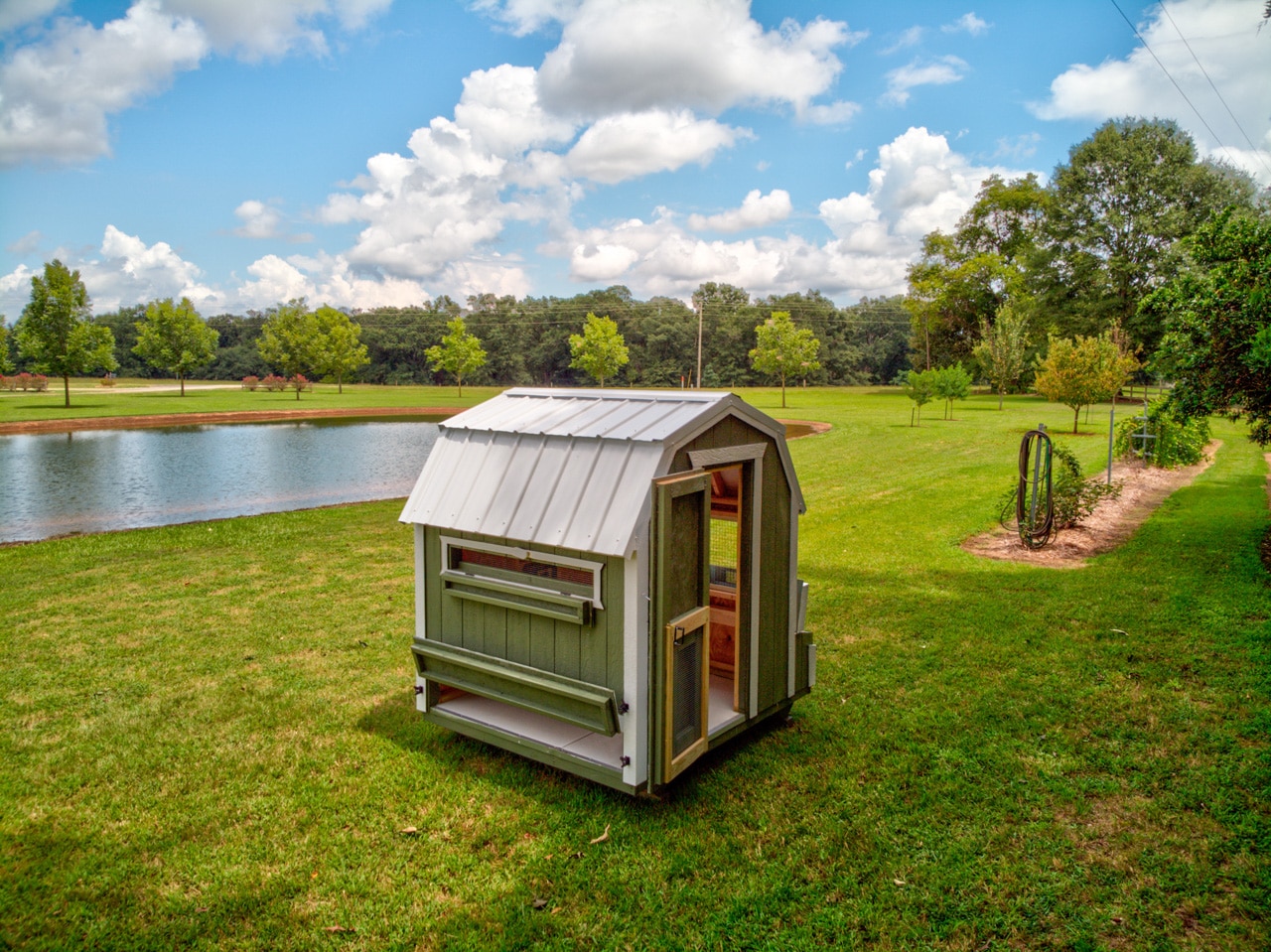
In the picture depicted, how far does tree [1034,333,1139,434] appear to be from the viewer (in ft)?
89.7

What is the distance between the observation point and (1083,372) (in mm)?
27375

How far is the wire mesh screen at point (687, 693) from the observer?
14.9 feet

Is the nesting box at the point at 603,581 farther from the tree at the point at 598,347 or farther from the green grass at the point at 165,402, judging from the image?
the tree at the point at 598,347

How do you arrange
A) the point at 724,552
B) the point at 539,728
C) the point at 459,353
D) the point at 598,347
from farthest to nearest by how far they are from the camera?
1. the point at 459,353
2. the point at 598,347
3. the point at 724,552
4. the point at 539,728

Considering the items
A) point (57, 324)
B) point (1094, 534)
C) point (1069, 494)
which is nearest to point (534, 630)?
point (1069, 494)

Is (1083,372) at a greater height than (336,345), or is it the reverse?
(336,345)

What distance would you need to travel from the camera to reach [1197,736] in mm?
5309

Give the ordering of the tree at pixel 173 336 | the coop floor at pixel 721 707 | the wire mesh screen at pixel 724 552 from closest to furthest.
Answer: the coop floor at pixel 721 707 < the wire mesh screen at pixel 724 552 < the tree at pixel 173 336

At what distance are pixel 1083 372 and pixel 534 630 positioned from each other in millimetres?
28382

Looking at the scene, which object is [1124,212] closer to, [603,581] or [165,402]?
[603,581]

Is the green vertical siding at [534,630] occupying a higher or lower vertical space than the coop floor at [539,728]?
higher

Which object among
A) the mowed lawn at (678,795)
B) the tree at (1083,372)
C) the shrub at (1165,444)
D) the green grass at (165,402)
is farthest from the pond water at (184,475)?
the tree at (1083,372)

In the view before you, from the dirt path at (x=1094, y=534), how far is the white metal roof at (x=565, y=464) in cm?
654

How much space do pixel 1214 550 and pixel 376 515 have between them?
510 inches
